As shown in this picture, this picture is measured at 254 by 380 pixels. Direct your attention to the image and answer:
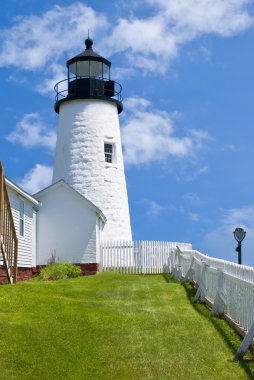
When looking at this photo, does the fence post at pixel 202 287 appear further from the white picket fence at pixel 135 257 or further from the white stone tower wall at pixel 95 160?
the white stone tower wall at pixel 95 160

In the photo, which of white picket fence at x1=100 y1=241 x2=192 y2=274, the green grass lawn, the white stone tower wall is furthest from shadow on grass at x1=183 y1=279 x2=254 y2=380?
the white stone tower wall

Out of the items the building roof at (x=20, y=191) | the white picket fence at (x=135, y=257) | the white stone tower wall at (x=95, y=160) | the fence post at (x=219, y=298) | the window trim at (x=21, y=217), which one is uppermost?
the white stone tower wall at (x=95, y=160)

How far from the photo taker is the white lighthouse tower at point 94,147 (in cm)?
3528

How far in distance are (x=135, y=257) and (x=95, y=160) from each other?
5.65 metres

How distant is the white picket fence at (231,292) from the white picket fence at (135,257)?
13.7 meters

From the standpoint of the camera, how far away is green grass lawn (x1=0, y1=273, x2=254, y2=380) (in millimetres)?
10500

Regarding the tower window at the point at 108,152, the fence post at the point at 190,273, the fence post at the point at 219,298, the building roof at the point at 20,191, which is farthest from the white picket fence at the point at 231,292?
the tower window at the point at 108,152

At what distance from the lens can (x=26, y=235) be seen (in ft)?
99.1

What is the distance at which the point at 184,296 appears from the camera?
1859 centimetres

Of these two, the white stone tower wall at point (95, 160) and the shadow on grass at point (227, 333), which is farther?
the white stone tower wall at point (95, 160)

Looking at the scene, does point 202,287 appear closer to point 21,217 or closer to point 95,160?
point 21,217

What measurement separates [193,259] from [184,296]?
2.90m

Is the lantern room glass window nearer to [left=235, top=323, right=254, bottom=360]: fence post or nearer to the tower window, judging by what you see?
the tower window

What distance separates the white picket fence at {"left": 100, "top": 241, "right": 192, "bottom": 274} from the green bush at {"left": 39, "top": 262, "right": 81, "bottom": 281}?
2.94 metres
